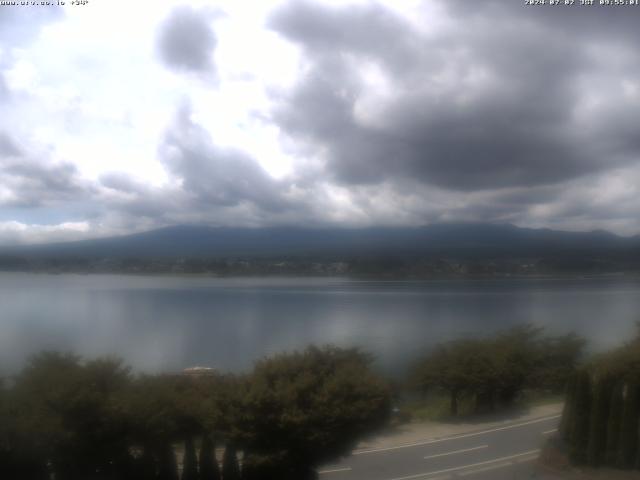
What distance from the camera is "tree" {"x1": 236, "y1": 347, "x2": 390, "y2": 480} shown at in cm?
914

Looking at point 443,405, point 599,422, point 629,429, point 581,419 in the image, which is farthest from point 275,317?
point 629,429

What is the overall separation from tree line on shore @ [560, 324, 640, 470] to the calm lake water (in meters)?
4.10

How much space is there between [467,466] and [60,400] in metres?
7.02

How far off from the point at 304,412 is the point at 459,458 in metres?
3.11

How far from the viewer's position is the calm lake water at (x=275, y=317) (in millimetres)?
14656

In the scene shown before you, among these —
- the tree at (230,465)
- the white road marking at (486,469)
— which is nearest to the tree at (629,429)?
the white road marking at (486,469)

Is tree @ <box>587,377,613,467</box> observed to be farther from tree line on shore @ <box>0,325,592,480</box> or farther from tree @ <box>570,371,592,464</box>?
tree line on shore @ <box>0,325,592,480</box>

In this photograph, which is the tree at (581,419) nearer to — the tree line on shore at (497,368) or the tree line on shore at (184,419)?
the tree line on shore at (497,368)

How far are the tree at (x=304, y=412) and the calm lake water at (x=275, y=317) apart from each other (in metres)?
2.65

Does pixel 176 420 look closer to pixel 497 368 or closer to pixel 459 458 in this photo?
pixel 459 458

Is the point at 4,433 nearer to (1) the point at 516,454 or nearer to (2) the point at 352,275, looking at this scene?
(1) the point at 516,454

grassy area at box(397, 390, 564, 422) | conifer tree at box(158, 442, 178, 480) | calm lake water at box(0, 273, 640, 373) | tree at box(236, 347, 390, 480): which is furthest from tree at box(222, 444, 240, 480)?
grassy area at box(397, 390, 564, 422)

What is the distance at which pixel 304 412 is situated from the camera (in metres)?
9.29

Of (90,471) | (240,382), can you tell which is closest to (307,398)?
(240,382)
